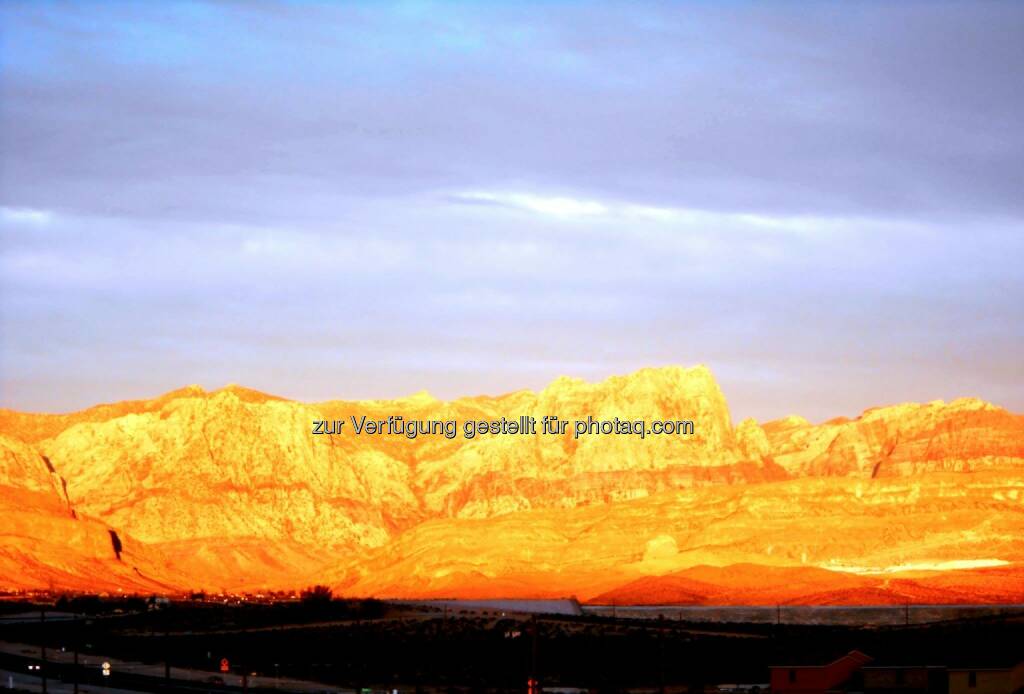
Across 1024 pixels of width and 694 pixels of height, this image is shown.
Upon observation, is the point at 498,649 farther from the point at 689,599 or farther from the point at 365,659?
the point at 689,599

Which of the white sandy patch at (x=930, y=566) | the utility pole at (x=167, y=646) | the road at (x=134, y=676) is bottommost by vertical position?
the road at (x=134, y=676)

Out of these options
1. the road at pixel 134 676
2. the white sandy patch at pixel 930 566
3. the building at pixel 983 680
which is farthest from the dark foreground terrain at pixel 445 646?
the white sandy patch at pixel 930 566

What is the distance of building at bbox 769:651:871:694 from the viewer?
90875 millimetres

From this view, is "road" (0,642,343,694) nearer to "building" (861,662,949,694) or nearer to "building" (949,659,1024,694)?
"building" (861,662,949,694)

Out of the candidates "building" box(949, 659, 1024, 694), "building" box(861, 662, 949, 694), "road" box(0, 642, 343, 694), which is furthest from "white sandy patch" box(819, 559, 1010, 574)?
"building" box(949, 659, 1024, 694)

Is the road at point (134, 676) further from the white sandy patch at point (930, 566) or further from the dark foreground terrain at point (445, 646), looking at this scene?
the white sandy patch at point (930, 566)

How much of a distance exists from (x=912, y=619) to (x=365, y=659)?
47.8 metres

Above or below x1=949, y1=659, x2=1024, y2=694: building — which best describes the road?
below

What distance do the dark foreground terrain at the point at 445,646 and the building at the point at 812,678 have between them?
7.27 ft

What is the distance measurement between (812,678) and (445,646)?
3908 cm

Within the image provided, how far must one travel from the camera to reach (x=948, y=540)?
197 metres

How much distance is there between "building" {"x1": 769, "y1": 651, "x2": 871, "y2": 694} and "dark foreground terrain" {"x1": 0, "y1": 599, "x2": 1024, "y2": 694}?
222cm

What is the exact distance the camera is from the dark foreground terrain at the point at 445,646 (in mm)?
103188

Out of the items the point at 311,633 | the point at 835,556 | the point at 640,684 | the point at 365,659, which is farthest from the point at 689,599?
the point at 640,684
